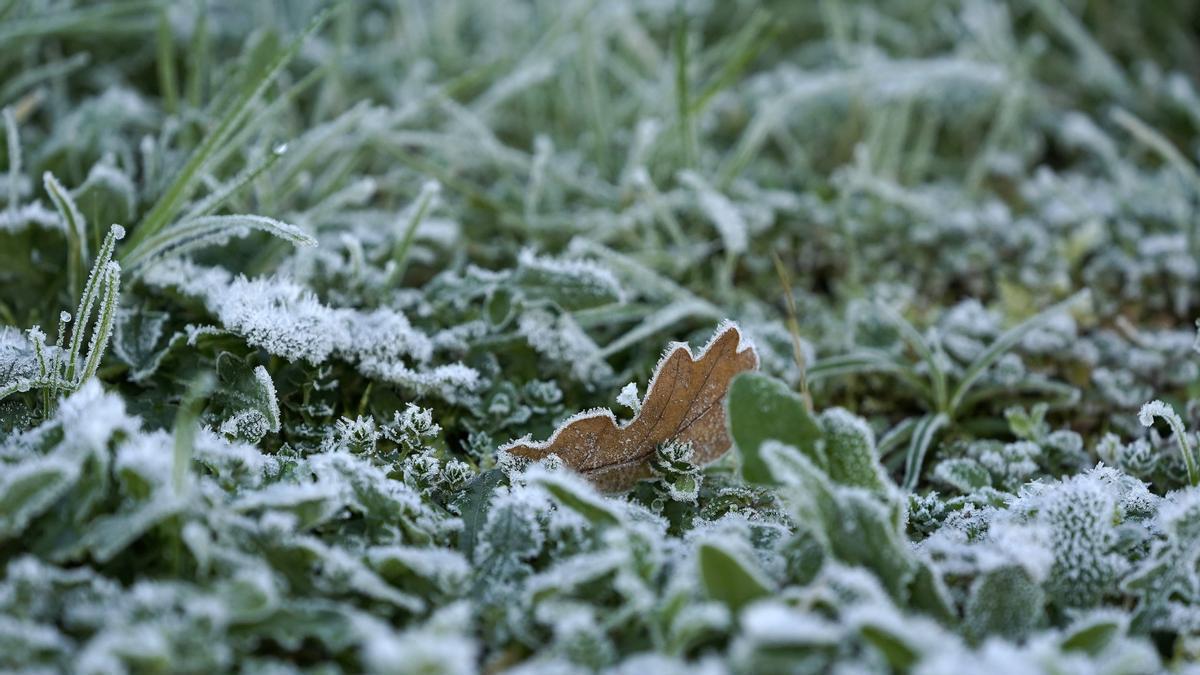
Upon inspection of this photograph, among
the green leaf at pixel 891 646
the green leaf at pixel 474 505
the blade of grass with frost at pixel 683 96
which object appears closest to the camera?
the green leaf at pixel 891 646

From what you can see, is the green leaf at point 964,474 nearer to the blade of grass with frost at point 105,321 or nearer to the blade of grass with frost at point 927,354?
the blade of grass with frost at point 927,354

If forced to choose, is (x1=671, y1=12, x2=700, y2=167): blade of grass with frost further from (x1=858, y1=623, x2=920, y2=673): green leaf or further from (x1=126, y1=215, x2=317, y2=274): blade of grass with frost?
(x1=858, y1=623, x2=920, y2=673): green leaf

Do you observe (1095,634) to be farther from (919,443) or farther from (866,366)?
(866,366)

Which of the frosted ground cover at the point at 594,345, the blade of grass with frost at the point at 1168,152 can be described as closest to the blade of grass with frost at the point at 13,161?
the frosted ground cover at the point at 594,345

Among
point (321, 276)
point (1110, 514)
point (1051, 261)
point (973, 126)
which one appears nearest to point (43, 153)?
point (321, 276)

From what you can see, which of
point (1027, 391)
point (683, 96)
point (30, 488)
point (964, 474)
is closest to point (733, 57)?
point (683, 96)

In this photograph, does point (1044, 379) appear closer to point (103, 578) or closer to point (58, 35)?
point (103, 578)
